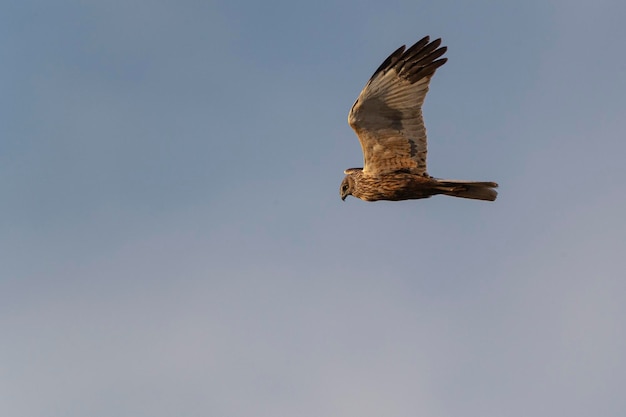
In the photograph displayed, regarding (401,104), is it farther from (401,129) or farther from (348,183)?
(348,183)

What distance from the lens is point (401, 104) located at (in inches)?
672

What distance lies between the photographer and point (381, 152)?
17656mm

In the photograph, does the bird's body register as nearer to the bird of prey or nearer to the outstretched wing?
the bird of prey

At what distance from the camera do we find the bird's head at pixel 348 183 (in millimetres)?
18406

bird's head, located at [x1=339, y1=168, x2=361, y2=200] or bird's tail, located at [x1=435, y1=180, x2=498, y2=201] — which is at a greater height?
bird's head, located at [x1=339, y1=168, x2=361, y2=200]

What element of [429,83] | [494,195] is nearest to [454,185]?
[494,195]

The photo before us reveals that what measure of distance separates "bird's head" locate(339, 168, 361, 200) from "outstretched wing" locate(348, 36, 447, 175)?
3.79ft

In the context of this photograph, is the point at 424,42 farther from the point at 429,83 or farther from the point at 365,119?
the point at 365,119

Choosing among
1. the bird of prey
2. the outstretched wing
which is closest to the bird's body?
the bird of prey

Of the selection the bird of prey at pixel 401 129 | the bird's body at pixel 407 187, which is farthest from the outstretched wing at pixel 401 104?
the bird's body at pixel 407 187

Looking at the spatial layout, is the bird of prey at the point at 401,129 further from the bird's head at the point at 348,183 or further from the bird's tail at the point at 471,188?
the bird's head at the point at 348,183

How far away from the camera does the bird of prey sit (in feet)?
55.7

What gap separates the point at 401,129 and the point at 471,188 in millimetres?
1788

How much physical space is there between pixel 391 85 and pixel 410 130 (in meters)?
0.97
